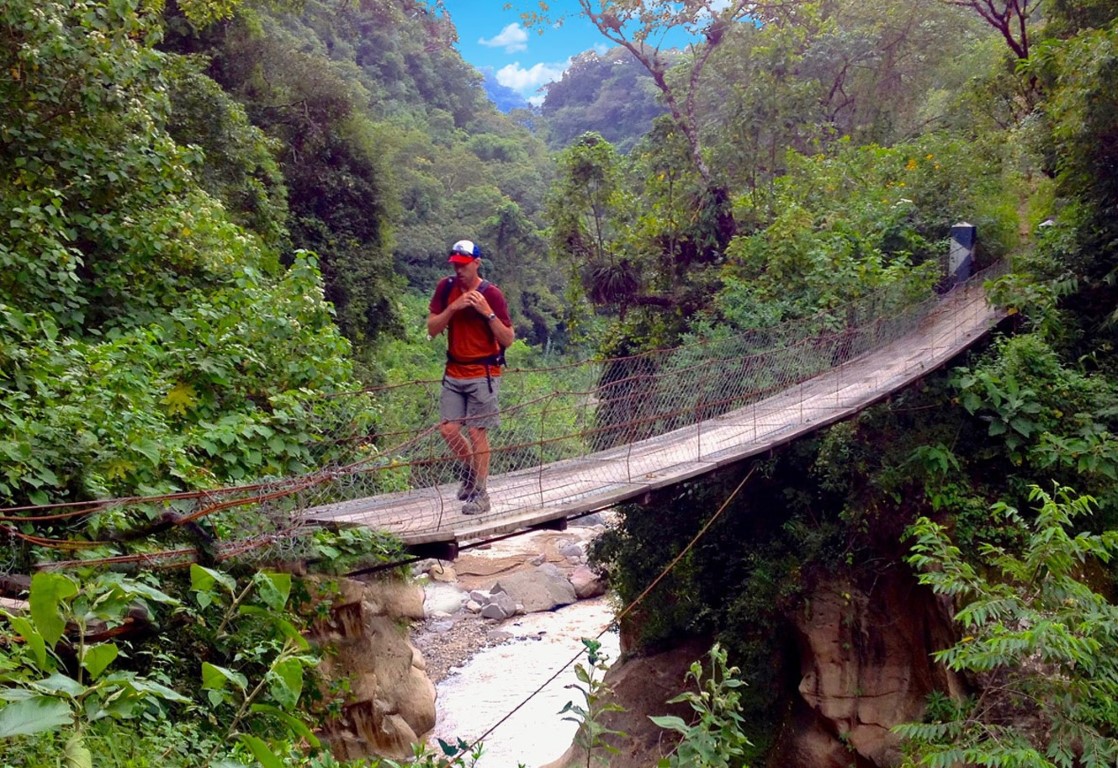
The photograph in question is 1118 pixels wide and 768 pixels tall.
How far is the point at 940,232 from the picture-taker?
719 centimetres

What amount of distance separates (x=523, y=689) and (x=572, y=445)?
4.02 m

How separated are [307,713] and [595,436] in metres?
2.10

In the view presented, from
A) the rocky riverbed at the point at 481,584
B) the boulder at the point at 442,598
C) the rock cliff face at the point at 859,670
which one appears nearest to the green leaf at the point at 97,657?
the rock cliff face at the point at 859,670

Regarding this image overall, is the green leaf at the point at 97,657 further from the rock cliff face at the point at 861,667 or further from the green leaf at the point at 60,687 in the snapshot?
the rock cliff face at the point at 861,667

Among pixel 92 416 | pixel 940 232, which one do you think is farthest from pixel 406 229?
pixel 92 416

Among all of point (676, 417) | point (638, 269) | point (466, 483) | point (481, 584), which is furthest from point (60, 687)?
point (481, 584)

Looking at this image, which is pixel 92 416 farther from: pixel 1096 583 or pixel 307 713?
pixel 1096 583

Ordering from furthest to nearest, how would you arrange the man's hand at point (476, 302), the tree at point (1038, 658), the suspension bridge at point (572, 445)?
the man's hand at point (476, 302) → the tree at point (1038, 658) → the suspension bridge at point (572, 445)

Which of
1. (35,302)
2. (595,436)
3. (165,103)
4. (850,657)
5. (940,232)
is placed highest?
(165,103)

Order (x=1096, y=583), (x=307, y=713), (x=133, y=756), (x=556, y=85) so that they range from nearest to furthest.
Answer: (x=133, y=756), (x=307, y=713), (x=1096, y=583), (x=556, y=85)

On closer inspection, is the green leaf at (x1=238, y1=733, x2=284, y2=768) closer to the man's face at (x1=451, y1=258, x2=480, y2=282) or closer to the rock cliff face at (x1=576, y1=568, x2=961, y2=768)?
the man's face at (x1=451, y1=258, x2=480, y2=282)

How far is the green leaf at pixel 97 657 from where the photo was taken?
1.14 metres

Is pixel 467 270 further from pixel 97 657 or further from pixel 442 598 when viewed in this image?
pixel 442 598

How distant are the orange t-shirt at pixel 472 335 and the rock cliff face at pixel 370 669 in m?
0.96
